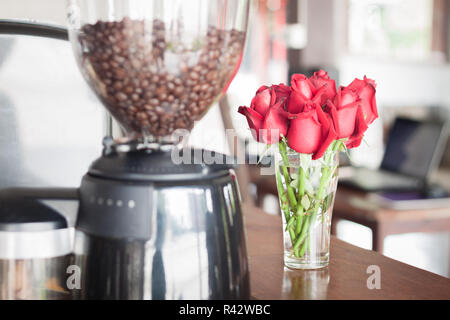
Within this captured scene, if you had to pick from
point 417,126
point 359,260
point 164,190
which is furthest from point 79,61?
point 417,126

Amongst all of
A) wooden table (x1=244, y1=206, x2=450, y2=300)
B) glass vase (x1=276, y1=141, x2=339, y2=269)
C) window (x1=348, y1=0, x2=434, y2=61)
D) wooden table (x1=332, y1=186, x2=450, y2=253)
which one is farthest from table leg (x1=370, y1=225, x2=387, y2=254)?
window (x1=348, y1=0, x2=434, y2=61)

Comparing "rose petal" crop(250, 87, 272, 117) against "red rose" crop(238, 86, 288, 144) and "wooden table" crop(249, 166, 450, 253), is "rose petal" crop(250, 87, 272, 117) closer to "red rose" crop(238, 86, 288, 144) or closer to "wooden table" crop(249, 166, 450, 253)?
"red rose" crop(238, 86, 288, 144)

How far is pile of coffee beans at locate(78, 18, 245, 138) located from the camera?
1.73 ft

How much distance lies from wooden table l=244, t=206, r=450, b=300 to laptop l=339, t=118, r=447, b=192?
1.26 metres

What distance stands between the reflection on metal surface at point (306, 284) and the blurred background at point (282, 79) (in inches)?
9.5

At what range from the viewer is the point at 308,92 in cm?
65

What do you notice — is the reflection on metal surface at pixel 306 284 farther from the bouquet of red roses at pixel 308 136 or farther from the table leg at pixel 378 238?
the table leg at pixel 378 238

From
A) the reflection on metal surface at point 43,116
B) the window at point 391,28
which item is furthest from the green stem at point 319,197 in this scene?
the window at point 391,28

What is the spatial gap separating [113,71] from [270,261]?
0.34m

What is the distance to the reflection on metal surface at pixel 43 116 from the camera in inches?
32.3

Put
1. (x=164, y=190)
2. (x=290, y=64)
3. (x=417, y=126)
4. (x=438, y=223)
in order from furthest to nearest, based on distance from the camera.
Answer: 1. (x=290, y=64)
2. (x=417, y=126)
3. (x=438, y=223)
4. (x=164, y=190)

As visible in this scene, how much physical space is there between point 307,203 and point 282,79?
558 cm

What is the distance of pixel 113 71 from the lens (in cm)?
54
